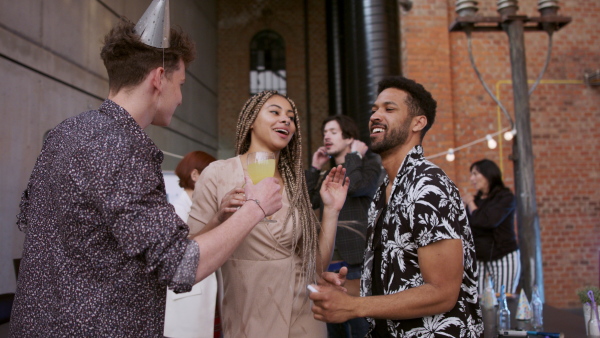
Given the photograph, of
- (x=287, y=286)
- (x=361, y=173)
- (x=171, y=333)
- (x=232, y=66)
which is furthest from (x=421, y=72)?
(x=232, y=66)

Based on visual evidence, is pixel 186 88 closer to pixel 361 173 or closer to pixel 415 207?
pixel 361 173

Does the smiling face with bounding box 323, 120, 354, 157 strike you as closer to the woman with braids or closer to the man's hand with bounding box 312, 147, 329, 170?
the man's hand with bounding box 312, 147, 329, 170

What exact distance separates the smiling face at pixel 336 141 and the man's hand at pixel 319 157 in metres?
0.03

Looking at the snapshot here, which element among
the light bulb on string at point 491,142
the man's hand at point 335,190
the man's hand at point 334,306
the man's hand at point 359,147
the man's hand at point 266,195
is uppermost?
the light bulb on string at point 491,142

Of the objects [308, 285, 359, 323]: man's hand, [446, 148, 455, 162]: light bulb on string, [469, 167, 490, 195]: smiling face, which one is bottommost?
[308, 285, 359, 323]: man's hand

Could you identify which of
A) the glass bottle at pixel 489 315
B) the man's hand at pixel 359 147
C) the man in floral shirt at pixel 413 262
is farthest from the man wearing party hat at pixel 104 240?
the man's hand at pixel 359 147

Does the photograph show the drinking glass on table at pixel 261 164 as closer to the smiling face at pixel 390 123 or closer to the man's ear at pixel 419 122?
the smiling face at pixel 390 123

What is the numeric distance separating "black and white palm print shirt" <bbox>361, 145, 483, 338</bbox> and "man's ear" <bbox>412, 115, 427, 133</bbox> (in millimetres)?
180

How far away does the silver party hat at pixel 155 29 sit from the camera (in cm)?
122

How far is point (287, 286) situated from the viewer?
1.64 meters

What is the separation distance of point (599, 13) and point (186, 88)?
611 cm

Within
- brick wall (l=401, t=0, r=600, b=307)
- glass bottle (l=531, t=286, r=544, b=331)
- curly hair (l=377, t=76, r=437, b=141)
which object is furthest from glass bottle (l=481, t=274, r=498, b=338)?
brick wall (l=401, t=0, r=600, b=307)

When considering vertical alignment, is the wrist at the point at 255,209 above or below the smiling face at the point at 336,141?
below

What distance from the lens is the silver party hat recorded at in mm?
1217
